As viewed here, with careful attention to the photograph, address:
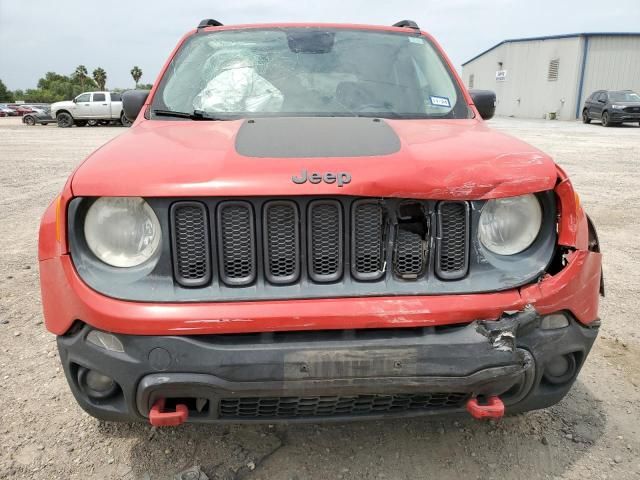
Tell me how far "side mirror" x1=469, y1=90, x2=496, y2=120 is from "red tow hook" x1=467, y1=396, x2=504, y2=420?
77.9 inches

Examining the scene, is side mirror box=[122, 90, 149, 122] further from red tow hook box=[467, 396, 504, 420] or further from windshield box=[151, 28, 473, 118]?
red tow hook box=[467, 396, 504, 420]

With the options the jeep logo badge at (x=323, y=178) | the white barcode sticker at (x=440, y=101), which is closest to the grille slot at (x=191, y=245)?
the jeep logo badge at (x=323, y=178)

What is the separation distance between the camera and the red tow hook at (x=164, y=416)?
6.16ft

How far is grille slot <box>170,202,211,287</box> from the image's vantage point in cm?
188

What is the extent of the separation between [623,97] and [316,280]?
26.7 metres

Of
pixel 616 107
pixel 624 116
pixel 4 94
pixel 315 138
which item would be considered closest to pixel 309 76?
pixel 315 138

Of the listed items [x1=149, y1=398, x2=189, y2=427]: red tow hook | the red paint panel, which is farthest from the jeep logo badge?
[x1=149, y1=398, x2=189, y2=427]: red tow hook

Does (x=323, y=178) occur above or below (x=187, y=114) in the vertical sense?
below

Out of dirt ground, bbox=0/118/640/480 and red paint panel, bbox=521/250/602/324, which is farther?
dirt ground, bbox=0/118/640/480

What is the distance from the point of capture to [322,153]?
1.98 metres

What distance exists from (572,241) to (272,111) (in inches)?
65.6

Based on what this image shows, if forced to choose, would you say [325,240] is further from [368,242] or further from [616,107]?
→ [616,107]

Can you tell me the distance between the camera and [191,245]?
1898mm

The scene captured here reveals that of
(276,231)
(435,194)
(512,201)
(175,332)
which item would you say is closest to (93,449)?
(175,332)
